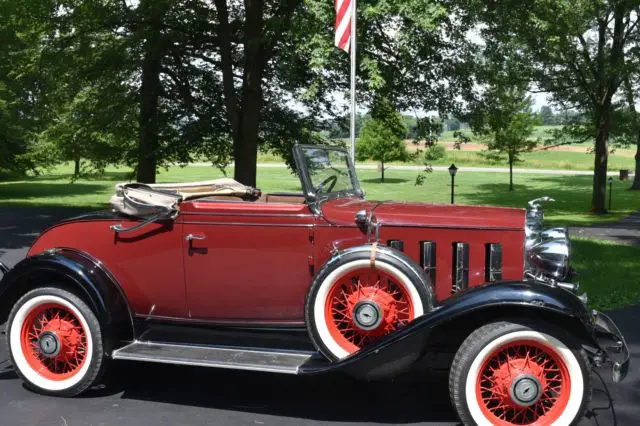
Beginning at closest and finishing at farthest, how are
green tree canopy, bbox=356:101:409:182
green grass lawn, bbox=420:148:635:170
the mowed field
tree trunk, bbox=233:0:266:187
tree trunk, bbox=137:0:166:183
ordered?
1. tree trunk, bbox=233:0:266:187
2. tree trunk, bbox=137:0:166:183
3. green tree canopy, bbox=356:101:409:182
4. the mowed field
5. green grass lawn, bbox=420:148:635:170

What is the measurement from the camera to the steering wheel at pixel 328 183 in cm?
449

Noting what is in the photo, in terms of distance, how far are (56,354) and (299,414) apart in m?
1.71

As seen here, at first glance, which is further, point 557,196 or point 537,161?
point 537,161

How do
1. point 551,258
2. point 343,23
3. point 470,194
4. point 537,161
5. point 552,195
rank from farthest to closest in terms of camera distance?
1. point 537,161
2. point 552,195
3. point 470,194
4. point 343,23
5. point 551,258

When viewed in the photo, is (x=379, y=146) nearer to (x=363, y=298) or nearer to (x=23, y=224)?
(x=23, y=224)

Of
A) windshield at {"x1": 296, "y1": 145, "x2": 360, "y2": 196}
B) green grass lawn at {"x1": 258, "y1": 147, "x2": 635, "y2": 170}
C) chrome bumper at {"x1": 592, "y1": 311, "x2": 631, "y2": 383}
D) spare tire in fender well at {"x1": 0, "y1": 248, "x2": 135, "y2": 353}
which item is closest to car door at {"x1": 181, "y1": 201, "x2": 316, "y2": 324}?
windshield at {"x1": 296, "y1": 145, "x2": 360, "y2": 196}

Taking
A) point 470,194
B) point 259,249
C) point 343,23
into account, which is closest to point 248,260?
point 259,249

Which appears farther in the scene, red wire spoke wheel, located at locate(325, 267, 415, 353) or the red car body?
the red car body

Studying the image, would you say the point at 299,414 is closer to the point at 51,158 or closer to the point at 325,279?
the point at 325,279

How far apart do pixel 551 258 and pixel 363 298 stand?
115 cm

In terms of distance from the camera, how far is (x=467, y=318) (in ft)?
12.2

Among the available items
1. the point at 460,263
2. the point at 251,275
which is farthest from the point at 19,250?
the point at 460,263

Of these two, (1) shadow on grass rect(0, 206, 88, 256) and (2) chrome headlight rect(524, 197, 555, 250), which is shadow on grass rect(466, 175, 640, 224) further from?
(2) chrome headlight rect(524, 197, 555, 250)

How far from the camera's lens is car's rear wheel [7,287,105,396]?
4.28m
